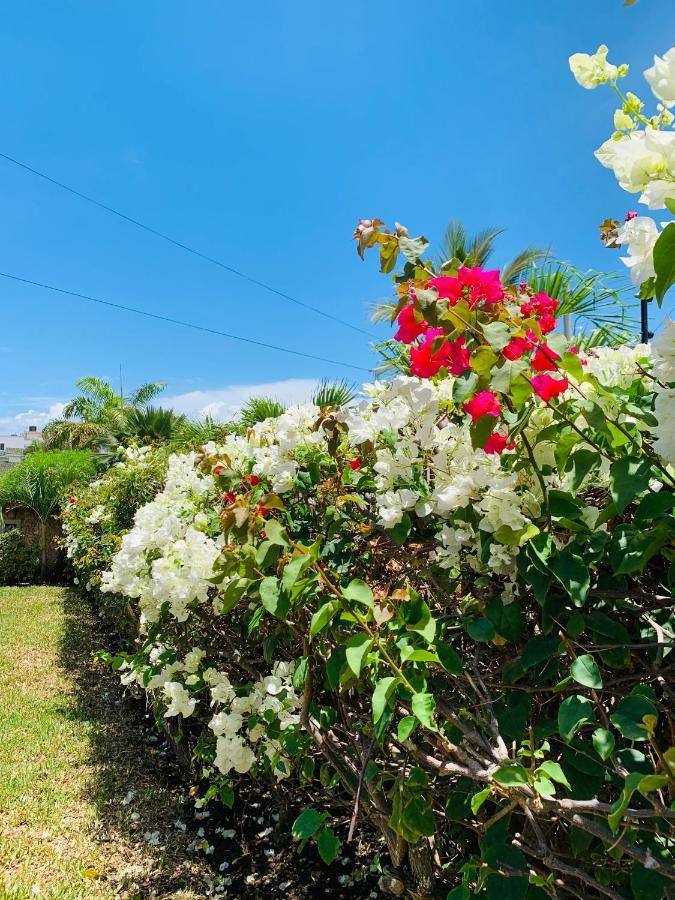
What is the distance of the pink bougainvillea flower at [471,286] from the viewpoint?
101 cm

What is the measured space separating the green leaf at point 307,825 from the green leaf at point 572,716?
74 centimetres

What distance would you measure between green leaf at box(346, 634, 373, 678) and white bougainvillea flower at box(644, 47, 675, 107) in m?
0.85

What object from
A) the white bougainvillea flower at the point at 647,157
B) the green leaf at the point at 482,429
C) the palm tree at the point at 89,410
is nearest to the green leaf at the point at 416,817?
the green leaf at the point at 482,429

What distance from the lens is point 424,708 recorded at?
1.01 metres

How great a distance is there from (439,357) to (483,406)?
0.36ft

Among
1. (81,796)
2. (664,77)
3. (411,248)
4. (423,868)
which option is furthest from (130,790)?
(664,77)

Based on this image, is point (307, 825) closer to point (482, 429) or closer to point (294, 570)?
point (294, 570)

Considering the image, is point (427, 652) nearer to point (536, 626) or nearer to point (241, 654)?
point (536, 626)

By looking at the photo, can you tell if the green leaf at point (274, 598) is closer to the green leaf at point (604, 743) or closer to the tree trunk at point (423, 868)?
the green leaf at point (604, 743)

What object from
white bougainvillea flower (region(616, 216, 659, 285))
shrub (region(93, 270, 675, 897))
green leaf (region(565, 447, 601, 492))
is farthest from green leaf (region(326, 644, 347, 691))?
white bougainvillea flower (region(616, 216, 659, 285))

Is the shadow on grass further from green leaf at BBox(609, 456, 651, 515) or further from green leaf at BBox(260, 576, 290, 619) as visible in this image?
green leaf at BBox(609, 456, 651, 515)

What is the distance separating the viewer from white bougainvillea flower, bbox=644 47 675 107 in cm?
67

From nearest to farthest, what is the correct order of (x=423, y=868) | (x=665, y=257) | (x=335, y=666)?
(x=665, y=257) → (x=335, y=666) → (x=423, y=868)

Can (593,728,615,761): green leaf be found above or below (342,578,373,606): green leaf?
below
